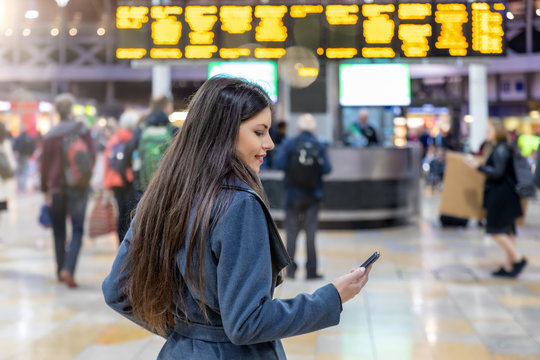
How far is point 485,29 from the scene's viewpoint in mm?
7836

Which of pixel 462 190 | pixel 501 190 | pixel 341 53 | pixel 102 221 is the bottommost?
pixel 102 221

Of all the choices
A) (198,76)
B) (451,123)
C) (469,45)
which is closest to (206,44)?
(469,45)

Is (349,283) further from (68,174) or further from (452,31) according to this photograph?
(452,31)

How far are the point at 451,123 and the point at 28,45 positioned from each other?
19.6 metres

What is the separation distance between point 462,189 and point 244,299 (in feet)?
28.3

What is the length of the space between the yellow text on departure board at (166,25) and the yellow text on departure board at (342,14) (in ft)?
5.65

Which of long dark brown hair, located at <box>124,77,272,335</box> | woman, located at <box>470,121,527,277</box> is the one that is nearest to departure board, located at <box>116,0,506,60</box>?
woman, located at <box>470,121,527,277</box>

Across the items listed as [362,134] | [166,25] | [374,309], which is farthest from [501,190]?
[362,134]

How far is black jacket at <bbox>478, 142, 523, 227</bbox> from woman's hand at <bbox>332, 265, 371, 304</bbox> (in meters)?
6.13

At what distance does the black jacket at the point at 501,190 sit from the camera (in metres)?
7.47

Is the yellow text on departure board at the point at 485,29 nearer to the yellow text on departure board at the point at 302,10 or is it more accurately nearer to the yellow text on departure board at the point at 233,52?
the yellow text on departure board at the point at 302,10

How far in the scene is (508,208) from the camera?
750cm

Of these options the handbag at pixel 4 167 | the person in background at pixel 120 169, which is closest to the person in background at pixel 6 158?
the handbag at pixel 4 167

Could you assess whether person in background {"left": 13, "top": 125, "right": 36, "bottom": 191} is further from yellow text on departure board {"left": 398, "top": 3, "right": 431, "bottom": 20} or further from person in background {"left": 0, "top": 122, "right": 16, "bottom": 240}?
yellow text on departure board {"left": 398, "top": 3, "right": 431, "bottom": 20}
